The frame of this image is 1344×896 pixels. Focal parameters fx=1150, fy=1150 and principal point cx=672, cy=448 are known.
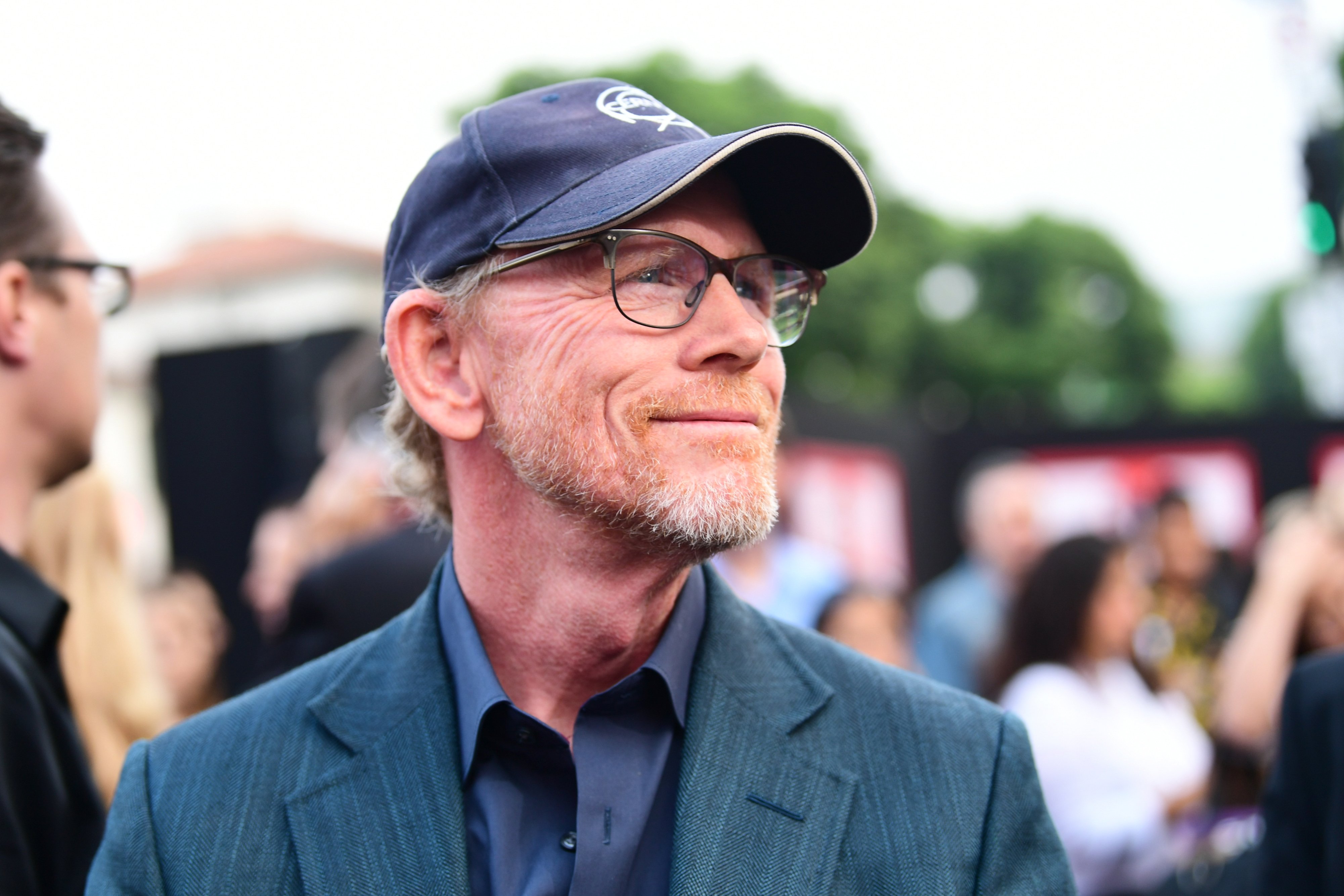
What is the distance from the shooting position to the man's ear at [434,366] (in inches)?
75.2

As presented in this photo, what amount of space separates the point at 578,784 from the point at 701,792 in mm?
185

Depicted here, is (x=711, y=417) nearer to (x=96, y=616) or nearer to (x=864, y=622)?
(x=96, y=616)

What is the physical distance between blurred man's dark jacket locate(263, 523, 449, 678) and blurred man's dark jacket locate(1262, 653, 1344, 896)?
2155mm

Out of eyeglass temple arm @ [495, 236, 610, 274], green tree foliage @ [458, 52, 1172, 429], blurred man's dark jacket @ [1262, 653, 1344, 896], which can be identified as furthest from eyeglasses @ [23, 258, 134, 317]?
green tree foliage @ [458, 52, 1172, 429]

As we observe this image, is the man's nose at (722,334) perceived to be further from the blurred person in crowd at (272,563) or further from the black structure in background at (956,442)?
the black structure in background at (956,442)

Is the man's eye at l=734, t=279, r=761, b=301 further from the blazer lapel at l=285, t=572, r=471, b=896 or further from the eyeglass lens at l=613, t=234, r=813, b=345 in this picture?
the blazer lapel at l=285, t=572, r=471, b=896

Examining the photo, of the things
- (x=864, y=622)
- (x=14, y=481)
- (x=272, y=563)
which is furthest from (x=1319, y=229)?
(x=14, y=481)

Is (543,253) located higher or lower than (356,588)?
higher

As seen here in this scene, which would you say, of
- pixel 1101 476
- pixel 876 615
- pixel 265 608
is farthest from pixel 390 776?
pixel 1101 476

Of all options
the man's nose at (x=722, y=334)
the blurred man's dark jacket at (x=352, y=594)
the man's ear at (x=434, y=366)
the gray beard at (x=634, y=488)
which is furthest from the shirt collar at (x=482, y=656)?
the blurred man's dark jacket at (x=352, y=594)

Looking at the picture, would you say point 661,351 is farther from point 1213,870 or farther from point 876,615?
point 876,615

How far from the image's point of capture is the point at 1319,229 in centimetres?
752

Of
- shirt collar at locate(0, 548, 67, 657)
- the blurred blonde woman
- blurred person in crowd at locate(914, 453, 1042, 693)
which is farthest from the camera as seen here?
blurred person in crowd at locate(914, 453, 1042, 693)

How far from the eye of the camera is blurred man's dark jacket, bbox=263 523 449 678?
10.2ft
